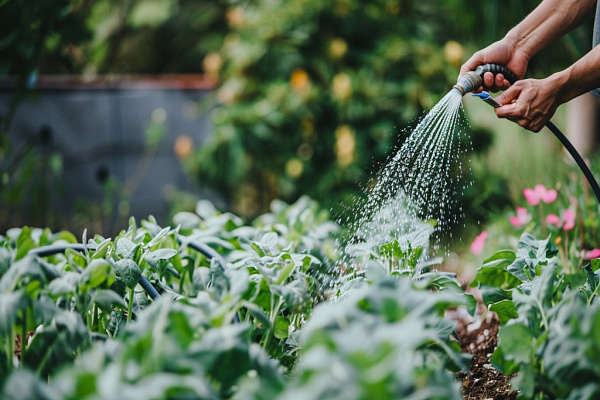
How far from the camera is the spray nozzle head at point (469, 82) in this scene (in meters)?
1.61

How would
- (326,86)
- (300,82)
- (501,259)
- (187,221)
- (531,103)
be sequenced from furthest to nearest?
(326,86), (300,82), (187,221), (531,103), (501,259)

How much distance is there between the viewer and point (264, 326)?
50.4 inches

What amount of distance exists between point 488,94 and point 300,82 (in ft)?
7.38

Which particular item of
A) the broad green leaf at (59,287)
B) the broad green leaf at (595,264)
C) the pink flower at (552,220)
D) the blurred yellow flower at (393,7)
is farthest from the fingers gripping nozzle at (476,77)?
the blurred yellow flower at (393,7)

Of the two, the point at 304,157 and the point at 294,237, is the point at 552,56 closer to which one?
the point at 304,157

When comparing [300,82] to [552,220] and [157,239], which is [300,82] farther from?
[157,239]

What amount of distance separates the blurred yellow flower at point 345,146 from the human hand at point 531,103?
196 centimetres

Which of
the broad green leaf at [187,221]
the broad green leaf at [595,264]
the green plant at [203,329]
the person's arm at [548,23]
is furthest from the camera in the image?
the broad green leaf at [187,221]

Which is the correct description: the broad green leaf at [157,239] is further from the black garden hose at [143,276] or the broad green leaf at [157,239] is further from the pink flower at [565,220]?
the pink flower at [565,220]

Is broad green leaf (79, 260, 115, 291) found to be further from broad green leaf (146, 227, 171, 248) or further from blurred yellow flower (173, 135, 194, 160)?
blurred yellow flower (173, 135, 194, 160)

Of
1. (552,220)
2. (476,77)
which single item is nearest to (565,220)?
(552,220)

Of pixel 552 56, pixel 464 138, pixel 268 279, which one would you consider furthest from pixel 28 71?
pixel 552 56

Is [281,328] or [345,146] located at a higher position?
[345,146]

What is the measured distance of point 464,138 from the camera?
142 inches
